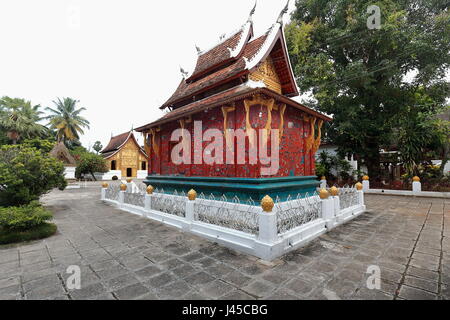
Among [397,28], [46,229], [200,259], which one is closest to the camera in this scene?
[200,259]

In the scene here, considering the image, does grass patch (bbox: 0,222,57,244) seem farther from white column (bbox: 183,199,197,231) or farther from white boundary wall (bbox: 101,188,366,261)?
white column (bbox: 183,199,197,231)

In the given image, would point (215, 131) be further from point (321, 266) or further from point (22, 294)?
point (22, 294)

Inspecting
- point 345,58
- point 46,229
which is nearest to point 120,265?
point 46,229

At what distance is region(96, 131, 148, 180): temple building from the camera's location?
109 feet

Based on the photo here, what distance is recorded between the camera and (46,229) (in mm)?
5469

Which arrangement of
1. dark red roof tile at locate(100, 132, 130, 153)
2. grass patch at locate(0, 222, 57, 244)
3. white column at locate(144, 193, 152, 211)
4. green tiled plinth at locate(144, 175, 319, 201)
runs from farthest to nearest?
dark red roof tile at locate(100, 132, 130, 153), white column at locate(144, 193, 152, 211), green tiled plinth at locate(144, 175, 319, 201), grass patch at locate(0, 222, 57, 244)

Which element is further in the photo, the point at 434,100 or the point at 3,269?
the point at 434,100

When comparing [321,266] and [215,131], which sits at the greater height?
[215,131]

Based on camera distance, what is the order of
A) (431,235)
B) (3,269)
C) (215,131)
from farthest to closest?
(215,131), (431,235), (3,269)

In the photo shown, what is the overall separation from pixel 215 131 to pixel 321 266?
17.5ft

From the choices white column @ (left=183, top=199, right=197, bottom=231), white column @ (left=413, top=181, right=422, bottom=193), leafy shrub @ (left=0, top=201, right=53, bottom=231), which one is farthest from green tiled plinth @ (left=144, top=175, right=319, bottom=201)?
white column @ (left=413, top=181, right=422, bottom=193)

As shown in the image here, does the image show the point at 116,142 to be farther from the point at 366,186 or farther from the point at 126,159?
the point at 366,186

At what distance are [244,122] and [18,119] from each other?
39.8 meters

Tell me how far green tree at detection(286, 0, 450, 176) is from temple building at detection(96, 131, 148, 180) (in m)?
29.4
